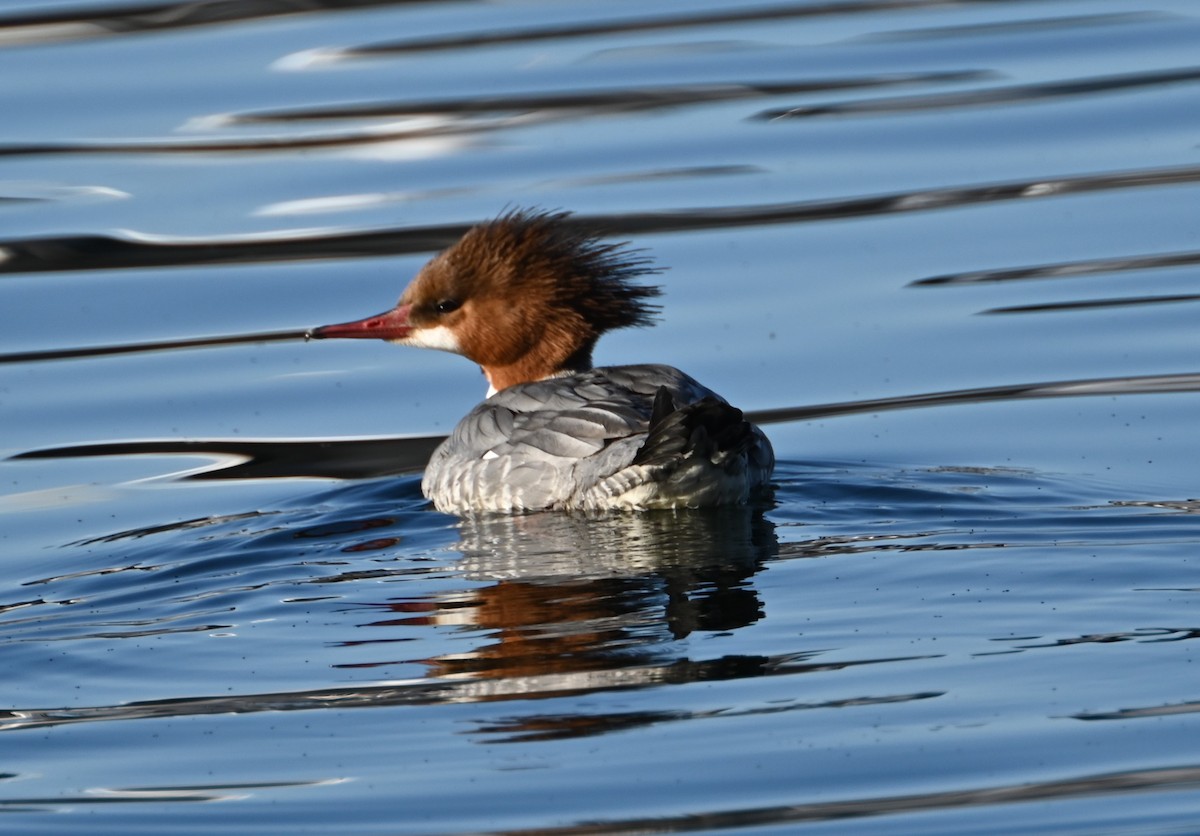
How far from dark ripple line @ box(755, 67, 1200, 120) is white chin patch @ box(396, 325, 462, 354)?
6.09 meters

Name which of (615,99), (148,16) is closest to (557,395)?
(615,99)

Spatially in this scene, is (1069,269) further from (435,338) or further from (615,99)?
(615,99)

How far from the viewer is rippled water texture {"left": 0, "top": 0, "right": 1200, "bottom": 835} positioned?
523 centimetres

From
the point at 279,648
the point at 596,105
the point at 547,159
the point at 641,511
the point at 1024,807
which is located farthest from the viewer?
the point at 596,105

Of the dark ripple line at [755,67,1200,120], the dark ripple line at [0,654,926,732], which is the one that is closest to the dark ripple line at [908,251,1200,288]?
the dark ripple line at [755,67,1200,120]

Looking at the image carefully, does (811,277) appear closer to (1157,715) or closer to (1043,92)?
(1043,92)

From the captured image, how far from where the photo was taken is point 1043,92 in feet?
48.0

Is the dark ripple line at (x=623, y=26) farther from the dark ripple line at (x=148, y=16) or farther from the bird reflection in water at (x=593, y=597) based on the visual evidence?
the bird reflection in water at (x=593, y=597)

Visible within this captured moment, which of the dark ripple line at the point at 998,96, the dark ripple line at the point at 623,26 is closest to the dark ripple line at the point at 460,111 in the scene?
the dark ripple line at the point at 998,96

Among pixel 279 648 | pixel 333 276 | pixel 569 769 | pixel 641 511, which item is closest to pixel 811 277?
pixel 333 276

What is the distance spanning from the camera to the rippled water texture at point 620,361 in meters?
5.23

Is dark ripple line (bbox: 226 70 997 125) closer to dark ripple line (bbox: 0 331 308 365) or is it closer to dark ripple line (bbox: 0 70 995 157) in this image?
dark ripple line (bbox: 0 70 995 157)

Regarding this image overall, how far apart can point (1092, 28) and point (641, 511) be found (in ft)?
32.1

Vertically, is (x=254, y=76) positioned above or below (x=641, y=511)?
above
